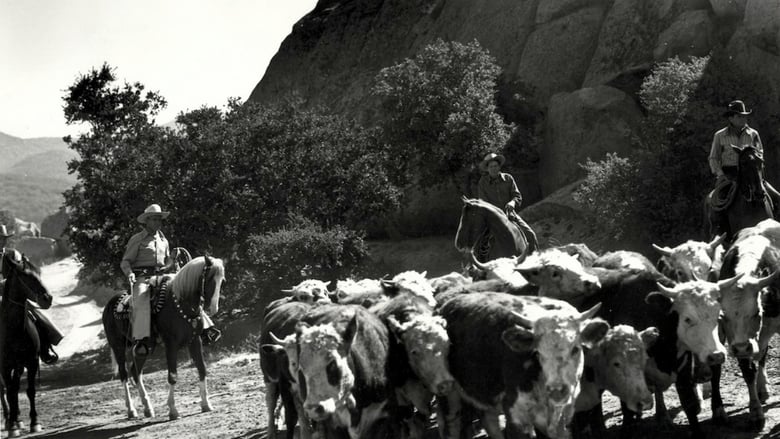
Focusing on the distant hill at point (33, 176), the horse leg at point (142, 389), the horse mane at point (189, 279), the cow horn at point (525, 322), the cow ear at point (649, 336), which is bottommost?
the horse leg at point (142, 389)

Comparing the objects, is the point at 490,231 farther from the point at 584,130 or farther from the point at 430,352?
the point at 584,130

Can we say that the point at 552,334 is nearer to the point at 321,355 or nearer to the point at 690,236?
the point at 321,355

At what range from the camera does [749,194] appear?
1287cm

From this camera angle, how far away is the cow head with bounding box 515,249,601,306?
379 inches

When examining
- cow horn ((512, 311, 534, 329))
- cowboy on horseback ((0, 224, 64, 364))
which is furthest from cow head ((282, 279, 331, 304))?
cowboy on horseback ((0, 224, 64, 364))

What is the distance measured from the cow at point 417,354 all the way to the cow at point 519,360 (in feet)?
0.64

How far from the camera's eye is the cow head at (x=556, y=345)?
7754 mm

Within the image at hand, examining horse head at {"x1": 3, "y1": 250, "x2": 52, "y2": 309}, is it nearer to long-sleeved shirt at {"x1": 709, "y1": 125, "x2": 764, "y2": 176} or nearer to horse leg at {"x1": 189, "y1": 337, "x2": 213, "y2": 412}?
horse leg at {"x1": 189, "y1": 337, "x2": 213, "y2": 412}

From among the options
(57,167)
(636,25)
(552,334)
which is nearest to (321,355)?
(552,334)

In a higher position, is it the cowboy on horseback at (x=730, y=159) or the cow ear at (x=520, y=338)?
the cowboy on horseback at (x=730, y=159)

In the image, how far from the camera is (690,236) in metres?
23.3

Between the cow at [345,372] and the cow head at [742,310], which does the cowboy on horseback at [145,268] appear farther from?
the cow head at [742,310]

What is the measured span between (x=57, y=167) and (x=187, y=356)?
135878 mm

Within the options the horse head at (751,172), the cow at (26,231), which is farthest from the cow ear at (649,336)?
the cow at (26,231)
